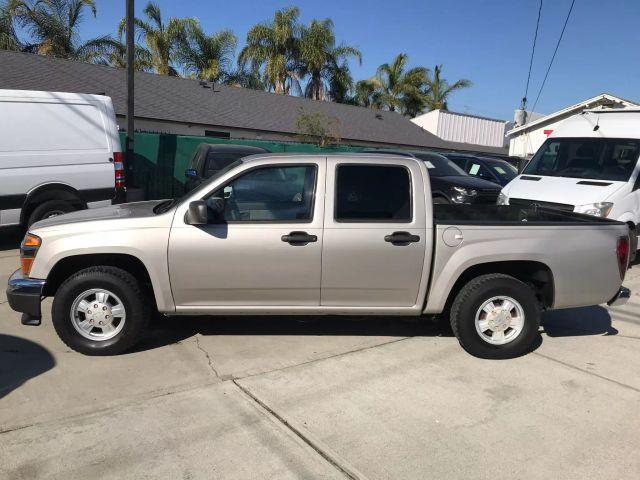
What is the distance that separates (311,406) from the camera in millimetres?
3713

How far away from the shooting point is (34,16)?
78.5 feet

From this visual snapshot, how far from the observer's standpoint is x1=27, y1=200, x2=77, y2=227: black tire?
782 cm

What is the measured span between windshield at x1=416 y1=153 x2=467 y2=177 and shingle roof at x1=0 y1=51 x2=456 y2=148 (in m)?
11.7

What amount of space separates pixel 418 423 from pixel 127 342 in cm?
241

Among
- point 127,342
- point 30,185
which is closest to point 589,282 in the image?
point 127,342

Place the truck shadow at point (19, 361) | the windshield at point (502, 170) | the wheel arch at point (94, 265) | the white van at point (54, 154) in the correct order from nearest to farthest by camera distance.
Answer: the truck shadow at point (19, 361) < the wheel arch at point (94, 265) < the white van at point (54, 154) < the windshield at point (502, 170)

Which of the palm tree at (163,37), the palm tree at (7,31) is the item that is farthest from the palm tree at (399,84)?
the palm tree at (7,31)

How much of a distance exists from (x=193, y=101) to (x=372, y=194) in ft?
62.9

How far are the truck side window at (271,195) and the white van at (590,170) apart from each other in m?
5.04

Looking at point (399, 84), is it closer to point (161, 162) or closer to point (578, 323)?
point (161, 162)

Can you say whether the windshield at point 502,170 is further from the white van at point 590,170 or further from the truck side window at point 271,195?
the truck side window at point 271,195

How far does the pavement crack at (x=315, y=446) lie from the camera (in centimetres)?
299

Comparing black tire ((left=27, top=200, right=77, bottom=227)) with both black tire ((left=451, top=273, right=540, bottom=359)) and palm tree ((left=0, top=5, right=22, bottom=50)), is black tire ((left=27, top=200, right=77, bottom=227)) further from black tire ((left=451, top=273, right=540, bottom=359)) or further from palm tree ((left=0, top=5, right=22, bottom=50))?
palm tree ((left=0, top=5, right=22, bottom=50))

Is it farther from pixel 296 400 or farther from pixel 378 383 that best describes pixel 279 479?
pixel 378 383
